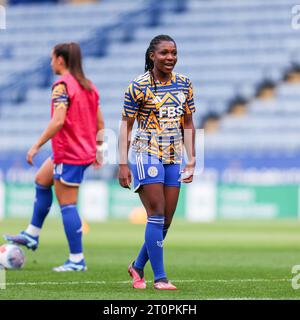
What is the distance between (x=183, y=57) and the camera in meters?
32.0

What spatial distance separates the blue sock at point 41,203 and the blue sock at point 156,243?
247 cm

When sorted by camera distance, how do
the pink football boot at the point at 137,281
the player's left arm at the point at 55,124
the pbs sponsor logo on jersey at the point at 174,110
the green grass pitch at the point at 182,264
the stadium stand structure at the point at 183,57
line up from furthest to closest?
the stadium stand structure at the point at 183,57, the player's left arm at the point at 55,124, the pink football boot at the point at 137,281, the pbs sponsor logo on jersey at the point at 174,110, the green grass pitch at the point at 182,264

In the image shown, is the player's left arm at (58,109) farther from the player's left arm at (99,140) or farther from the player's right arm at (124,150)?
the player's right arm at (124,150)

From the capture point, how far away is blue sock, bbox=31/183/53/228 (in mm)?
10258

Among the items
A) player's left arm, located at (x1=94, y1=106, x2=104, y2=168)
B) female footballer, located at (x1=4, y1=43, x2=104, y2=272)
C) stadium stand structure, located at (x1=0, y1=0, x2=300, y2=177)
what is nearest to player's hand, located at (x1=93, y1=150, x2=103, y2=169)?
player's left arm, located at (x1=94, y1=106, x2=104, y2=168)

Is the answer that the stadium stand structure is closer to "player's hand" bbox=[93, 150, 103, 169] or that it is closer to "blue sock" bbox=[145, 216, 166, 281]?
"player's hand" bbox=[93, 150, 103, 169]

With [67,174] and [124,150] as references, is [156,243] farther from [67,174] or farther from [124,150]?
[67,174]

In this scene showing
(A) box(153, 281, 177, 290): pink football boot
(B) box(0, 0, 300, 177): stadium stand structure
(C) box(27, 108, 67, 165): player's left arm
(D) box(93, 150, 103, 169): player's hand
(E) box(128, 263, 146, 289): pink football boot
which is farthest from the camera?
(B) box(0, 0, 300, 177): stadium stand structure

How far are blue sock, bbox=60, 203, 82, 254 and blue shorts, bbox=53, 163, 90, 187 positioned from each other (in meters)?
0.24

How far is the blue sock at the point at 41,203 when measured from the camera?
1026 centimetres

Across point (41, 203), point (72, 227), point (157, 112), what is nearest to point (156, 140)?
point (157, 112)
